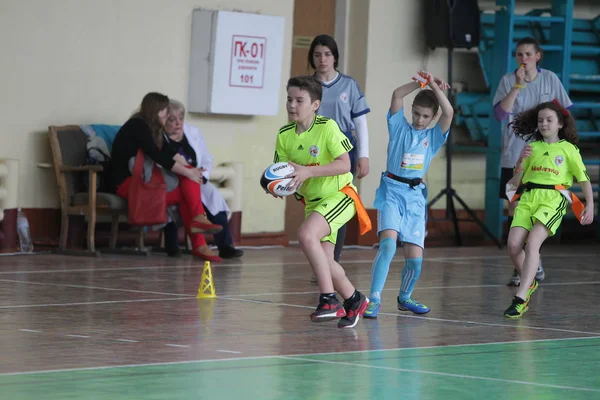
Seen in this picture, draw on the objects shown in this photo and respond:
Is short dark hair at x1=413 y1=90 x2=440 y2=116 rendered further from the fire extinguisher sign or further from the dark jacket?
the fire extinguisher sign

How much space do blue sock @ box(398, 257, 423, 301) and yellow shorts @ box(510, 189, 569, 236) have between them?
2.90 ft

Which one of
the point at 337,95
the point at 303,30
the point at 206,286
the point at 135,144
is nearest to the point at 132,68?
the point at 135,144

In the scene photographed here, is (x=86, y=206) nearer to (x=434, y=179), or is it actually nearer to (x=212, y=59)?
(x=212, y=59)

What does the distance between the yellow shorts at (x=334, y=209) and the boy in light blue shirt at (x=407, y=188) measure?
53 centimetres

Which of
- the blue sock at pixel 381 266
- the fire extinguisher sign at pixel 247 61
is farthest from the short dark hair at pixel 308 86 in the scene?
the fire extinguisher sign at pixel 247 61

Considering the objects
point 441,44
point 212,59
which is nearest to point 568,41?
point 441,44

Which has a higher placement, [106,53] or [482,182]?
[106,53]

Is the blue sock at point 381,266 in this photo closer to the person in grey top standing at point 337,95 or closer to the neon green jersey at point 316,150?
the neon green jersey at point 316,150

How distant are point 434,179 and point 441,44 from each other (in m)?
1.57

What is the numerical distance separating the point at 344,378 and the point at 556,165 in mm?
3434

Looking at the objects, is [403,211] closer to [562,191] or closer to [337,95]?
[562,191]

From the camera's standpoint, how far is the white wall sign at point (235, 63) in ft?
39.5

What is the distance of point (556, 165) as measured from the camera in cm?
820

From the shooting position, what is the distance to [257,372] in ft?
17.5
